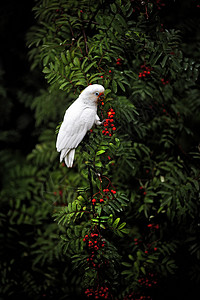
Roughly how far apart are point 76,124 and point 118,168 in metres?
0.58

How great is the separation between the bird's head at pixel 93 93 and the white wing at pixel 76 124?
3 centimetres

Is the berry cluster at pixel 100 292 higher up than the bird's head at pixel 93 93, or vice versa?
the bird's head at pixel 93 93

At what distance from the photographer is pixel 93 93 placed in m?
0.96

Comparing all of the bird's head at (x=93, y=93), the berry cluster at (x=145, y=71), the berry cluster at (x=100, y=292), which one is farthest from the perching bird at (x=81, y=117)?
the berry cluster at (x=100, y=292)

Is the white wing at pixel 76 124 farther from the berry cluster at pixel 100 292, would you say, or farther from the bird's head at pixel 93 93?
the berry cluster at pixel 100 292

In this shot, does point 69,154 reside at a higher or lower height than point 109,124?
lower

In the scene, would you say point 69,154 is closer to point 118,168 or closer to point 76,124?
point 76,124

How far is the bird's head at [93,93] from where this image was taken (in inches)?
37.8

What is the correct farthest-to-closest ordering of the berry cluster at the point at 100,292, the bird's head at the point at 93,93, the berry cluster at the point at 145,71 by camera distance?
1. the berry cluster at the point at 145,71
2. the berry cluster at the point at 100,292
3. the bird's head at the point at 93,93

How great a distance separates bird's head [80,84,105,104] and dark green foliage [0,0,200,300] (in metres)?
0.05

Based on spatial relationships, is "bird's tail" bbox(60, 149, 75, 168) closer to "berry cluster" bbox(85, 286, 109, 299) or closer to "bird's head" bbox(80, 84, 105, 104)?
"bird's head" bbox(80, 84, 105, 104)

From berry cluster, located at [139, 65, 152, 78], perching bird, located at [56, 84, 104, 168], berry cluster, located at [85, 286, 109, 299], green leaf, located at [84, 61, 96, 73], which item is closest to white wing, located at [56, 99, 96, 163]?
perching bird, located at [56, 84, 104, 168]

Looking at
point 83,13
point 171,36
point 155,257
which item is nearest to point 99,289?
point 155,257

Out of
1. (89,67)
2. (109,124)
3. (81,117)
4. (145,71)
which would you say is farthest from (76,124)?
(145,71)
